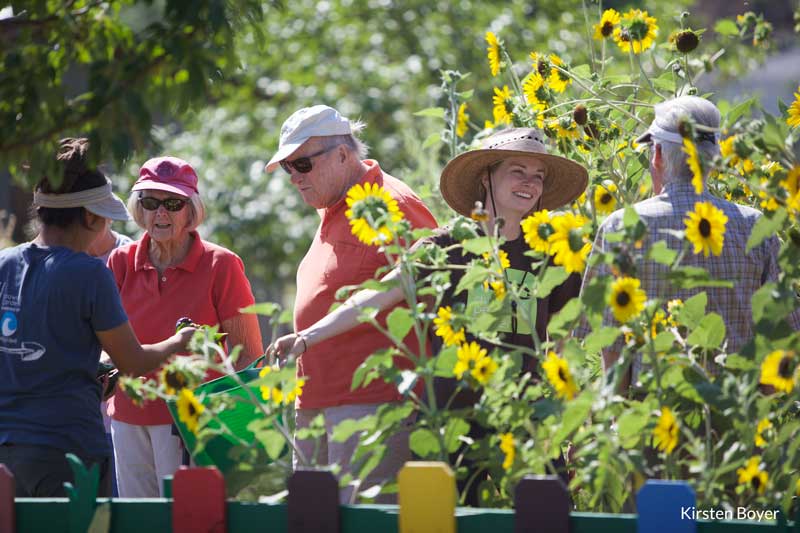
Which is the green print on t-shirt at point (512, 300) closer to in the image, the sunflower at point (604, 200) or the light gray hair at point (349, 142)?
the sunflower at point (604, 200)

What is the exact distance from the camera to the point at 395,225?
2344 mm

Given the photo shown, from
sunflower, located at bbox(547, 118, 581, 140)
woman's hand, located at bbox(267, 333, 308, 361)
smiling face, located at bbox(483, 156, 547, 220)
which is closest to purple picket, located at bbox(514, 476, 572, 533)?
woman's hand, located at bbox(267, 333, 308, 361)

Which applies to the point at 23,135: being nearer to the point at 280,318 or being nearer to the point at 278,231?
the point at 280,318

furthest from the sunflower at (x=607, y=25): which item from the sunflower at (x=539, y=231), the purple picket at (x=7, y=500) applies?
the purple picket at (x=7, y=500)

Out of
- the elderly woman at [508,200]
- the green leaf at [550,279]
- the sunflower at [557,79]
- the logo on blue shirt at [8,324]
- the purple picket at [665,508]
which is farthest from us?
the sunflower at [557,79]

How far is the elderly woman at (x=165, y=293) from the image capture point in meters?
3.65

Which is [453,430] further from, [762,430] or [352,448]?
[352,448]

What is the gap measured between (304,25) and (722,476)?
872cm

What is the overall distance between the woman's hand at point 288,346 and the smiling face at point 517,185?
0.75m

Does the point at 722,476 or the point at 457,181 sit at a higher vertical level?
the point at 457,181

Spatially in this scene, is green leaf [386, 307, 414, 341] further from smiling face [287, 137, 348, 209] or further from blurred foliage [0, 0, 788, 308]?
blurred foliage [0, 0, 788, 308]

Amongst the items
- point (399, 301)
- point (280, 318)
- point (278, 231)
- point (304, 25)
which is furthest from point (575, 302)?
point (304, 25)

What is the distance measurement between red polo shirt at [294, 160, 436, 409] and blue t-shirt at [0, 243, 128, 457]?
2.26 ft

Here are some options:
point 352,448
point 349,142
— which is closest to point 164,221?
point 349,142
